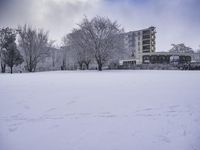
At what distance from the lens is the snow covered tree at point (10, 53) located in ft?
132

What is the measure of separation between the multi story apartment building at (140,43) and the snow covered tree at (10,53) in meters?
39.7

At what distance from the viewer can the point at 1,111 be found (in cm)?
581

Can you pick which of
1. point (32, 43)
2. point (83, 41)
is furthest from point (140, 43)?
point (32, 43)

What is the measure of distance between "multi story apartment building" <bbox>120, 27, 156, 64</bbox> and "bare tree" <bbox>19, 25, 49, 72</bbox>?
1349 inches

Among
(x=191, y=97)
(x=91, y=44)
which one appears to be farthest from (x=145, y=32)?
(x=191, y=97)

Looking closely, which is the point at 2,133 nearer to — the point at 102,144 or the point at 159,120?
the point at 102,144

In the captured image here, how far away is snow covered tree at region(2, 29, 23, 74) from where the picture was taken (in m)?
40.3

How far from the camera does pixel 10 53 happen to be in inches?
1590

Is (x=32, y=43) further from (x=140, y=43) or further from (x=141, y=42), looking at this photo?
(x=140, y=43)

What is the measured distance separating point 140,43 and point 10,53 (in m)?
53.3

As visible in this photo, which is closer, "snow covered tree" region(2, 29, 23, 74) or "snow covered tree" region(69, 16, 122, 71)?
"snow covered tree" region(69, 16, 122, 71)

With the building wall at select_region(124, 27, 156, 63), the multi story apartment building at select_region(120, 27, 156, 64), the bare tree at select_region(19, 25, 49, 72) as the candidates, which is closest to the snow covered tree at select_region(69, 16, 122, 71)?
the bare tree at select_region(19, 25, 49, 72)

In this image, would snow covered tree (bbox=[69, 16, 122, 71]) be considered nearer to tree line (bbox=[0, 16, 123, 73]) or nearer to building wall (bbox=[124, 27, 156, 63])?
tree line (bbox=[0, 16, 123, 73])

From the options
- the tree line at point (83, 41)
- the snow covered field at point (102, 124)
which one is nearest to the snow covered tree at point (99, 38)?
the tree line at point (83, 41)
